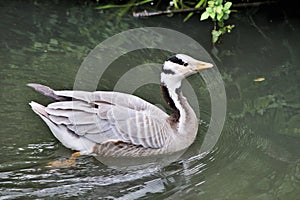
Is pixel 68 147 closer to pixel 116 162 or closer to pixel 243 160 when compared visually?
pixel 116 162

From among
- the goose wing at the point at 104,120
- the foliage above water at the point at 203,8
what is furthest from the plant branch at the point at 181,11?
the goose wing at the point at 104,120

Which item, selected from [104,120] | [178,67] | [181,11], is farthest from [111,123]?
[181,11]

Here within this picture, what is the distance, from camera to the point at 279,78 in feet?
22.1

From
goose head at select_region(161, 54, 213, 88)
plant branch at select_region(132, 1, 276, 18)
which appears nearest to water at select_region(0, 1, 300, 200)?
plant branch at select_region(132, 1, 276, 18)

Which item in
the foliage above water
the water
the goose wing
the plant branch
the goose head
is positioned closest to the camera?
the water

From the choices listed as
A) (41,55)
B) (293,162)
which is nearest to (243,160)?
(293,162)

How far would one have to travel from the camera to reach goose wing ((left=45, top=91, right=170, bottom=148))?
516cm

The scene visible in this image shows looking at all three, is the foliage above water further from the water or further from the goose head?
the goose head

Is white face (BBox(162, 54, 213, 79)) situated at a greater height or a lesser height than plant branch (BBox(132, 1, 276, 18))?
lesser

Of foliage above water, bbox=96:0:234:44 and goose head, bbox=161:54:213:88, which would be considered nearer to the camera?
goose head, bbox=161:54:213:88

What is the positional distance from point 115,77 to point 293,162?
2.36 m

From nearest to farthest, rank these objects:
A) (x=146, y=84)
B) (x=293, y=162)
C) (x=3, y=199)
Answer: (x=3, y=199) → (x=293, y=162) → (x=146, y=84)

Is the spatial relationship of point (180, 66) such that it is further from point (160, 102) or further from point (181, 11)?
point (181, 11)

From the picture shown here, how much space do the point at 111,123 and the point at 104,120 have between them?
0.07 m
